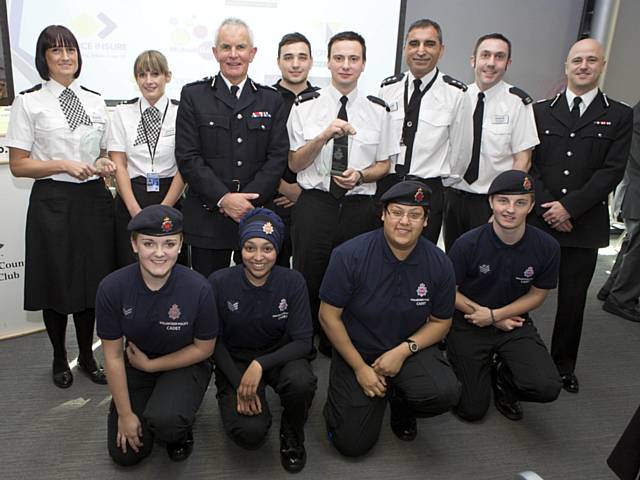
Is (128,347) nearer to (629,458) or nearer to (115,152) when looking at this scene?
(115,152)

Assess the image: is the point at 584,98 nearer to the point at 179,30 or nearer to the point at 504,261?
the point at 504,261

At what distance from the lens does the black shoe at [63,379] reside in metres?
2.77

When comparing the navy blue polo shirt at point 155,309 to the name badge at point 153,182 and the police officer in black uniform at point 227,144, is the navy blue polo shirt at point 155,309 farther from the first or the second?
the name badge at point 153,182

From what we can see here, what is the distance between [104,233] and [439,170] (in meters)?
1.74

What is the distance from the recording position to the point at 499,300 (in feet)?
8.73

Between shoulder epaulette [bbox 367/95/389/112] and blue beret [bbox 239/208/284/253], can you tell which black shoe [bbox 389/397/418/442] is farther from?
shoulder epaulette [bbox 367/95/389/112]

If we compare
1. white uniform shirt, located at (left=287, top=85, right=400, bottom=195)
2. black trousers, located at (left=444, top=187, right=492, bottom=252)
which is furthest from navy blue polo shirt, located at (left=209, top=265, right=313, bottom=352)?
black trousers, located at (left=444, top=187, right=492, bottom=252)

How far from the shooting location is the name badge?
107 inches

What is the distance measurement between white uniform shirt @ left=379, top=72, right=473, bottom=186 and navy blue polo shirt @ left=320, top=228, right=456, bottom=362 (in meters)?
0.64

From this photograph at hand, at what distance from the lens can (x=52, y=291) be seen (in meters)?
2.64

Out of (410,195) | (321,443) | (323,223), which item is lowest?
(321,443)

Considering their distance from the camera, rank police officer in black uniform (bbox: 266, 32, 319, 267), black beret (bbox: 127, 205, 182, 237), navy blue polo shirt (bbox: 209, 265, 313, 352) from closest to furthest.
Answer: black beret (bbox: 127, 205, 182, 237) < navy blue polo shirt (bbox: 209, 265, 313, 352) < police officer in black uniform (bbox: 266, 32, 319, 267)

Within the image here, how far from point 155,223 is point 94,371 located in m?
1.21

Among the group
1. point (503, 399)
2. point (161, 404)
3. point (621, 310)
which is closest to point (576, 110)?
point (503, 399)
